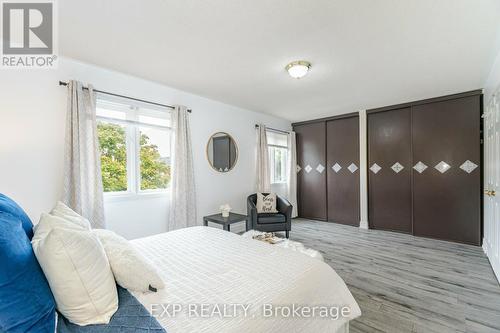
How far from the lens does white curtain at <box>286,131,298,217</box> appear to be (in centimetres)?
585

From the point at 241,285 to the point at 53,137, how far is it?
2.62 meters

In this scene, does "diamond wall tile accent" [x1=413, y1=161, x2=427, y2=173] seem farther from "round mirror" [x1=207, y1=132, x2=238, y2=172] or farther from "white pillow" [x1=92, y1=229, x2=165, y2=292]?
"white pillow" [x1=92, y1=229, x2=165, y2=292]

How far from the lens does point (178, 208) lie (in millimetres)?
3447

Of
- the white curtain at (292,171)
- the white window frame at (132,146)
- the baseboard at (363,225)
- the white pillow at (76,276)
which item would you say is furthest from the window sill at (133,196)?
the baseboard at (363,225)

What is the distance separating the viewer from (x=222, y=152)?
437 cm

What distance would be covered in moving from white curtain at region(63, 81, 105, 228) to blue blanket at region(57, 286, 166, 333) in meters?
1.90

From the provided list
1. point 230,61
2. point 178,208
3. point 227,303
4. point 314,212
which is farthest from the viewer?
point 314,212

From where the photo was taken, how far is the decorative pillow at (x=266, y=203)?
4441mm

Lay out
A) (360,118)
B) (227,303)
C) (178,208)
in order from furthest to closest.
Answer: (360,118) < (178,208) < (227,303)

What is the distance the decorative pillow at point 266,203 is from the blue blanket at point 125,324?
11.2 feet

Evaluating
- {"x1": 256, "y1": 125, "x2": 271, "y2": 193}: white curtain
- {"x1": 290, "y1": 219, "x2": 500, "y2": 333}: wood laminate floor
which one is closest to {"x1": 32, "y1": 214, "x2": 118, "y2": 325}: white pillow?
{"x1": 290, "y1": 219, "x2": 500, "y2": 333}: wood laminate floor

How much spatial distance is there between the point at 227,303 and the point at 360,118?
16.3 ft

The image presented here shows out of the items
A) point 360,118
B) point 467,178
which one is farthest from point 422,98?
point 467,178

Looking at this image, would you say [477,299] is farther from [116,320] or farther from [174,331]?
[116,320]
